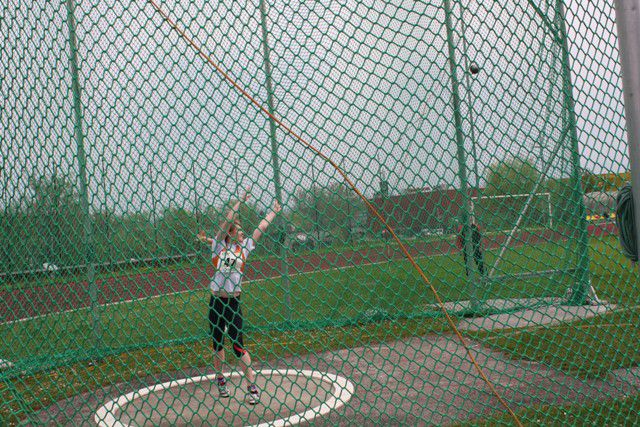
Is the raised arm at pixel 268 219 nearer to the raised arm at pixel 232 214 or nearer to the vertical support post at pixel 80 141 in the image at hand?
the raised arm at pixel 232 214

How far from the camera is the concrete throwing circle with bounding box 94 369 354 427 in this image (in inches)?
103

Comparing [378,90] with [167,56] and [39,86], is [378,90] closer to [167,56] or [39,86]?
[167,56]

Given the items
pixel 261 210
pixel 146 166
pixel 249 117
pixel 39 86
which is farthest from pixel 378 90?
pixel 39 86

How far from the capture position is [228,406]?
262 cm

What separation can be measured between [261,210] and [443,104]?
952mm

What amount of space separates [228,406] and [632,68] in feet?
7.21

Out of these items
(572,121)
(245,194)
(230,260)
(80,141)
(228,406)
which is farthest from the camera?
(230,260)

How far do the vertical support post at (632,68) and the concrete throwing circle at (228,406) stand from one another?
1.48 metres

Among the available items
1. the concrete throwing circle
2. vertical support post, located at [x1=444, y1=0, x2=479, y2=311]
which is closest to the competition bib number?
the concrete throwing circle

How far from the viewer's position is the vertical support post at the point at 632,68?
1912 millimetres

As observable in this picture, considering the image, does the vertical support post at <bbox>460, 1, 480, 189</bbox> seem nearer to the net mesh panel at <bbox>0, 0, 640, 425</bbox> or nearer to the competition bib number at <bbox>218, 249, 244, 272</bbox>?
the net mesh panel at <bbox>0, 0, 640, 425</bbox>

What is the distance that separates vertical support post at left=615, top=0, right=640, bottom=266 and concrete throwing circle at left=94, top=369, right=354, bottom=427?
1484 mm

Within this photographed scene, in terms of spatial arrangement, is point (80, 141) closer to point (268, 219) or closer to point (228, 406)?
point (268, 219)

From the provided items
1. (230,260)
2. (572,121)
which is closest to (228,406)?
(230,260)
